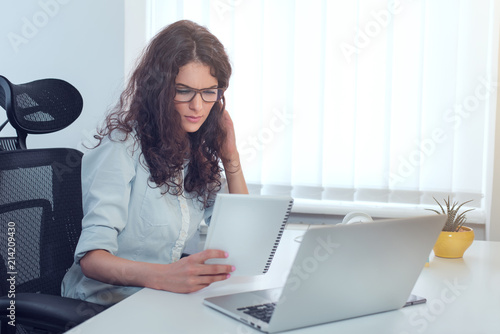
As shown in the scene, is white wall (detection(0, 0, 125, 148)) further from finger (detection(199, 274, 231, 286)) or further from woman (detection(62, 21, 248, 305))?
finger (detection(199, 274, 231, 286))

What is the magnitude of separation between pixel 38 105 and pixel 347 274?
2.94ft

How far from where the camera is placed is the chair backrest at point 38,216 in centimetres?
123

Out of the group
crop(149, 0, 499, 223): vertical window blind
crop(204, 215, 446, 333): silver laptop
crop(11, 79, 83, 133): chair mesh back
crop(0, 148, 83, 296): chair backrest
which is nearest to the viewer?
crop(204, 215, 446, 333): silver laptop

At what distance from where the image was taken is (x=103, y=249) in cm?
124

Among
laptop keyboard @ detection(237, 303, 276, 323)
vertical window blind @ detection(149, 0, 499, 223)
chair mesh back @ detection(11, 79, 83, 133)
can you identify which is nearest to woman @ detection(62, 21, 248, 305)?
chair mesh back @ detection(11, 79, 83, 133)

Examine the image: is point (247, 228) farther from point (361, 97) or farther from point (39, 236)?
point (361, 97)

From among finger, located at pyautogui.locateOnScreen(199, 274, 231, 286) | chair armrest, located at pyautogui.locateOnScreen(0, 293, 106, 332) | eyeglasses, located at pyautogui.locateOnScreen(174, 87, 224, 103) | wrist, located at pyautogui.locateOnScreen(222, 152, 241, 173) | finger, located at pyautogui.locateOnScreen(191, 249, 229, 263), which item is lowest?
chair armrest, located at pyautogui.locateOnScreen(0, 293, 106, 332)

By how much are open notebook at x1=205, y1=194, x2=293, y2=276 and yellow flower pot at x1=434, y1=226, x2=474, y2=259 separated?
0.56m

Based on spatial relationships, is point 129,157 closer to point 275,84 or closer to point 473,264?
point 473,264

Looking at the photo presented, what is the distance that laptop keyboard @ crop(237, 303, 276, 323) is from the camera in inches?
36.3

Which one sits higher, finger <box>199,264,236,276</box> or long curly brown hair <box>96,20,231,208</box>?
long curly brown hair <box>96,20,231,208</box>

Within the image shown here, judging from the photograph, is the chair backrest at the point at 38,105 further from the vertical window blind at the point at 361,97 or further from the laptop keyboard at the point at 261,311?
the vertical window blind at the point at 361,97

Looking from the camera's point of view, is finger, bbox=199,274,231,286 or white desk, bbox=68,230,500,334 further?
finger, bbox=199,274,231,286

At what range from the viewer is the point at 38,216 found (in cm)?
132
